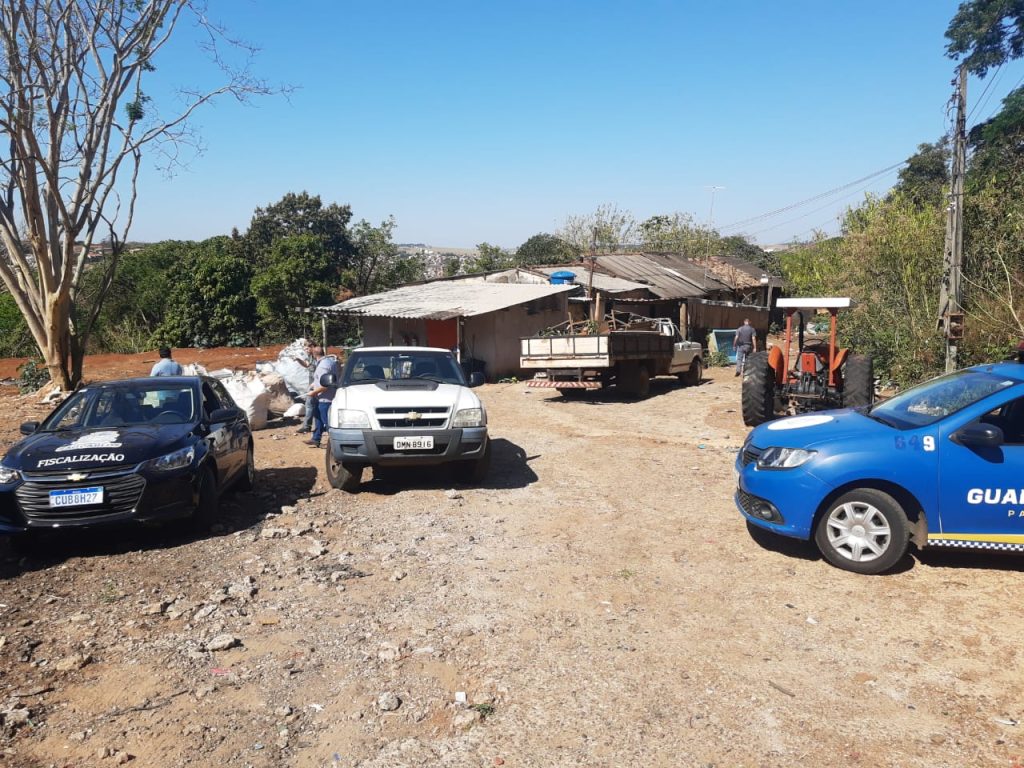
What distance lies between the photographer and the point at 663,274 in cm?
3044

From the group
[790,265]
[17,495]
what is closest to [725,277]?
[790,265]

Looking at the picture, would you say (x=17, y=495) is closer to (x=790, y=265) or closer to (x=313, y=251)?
(x=313, y=251)

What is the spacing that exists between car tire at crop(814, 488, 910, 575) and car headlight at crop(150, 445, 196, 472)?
17.1 feet

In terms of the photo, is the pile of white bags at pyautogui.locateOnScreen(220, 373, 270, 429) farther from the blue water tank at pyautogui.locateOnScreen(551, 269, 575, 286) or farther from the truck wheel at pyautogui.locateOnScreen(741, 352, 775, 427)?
the blue water tank at pyautogui.locateOnScreen(551, 269, 575, 286)

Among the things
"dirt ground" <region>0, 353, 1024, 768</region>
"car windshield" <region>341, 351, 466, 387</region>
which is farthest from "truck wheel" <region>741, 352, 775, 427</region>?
"car windshield" <region>341, 351, 466, 387</region>

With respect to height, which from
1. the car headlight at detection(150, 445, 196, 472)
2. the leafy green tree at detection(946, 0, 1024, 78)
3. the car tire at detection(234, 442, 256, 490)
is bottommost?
the car tire at detection(234, 442, 256, 490)

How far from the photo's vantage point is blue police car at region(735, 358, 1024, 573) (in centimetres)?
534

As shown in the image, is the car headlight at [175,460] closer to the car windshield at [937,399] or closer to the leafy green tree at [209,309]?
the car windshield at [937,399]

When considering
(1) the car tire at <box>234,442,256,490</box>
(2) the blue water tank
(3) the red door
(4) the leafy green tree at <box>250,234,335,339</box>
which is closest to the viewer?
(1) the car tire at <box>234,442,256,490</box>

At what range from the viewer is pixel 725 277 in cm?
3656

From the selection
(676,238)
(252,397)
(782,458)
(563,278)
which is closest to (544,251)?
(676,238)

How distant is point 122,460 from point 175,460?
1.36 feet

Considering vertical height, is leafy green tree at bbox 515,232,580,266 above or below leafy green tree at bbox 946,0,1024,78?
below

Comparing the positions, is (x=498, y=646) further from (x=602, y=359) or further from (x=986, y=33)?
(x=986, y=33)
